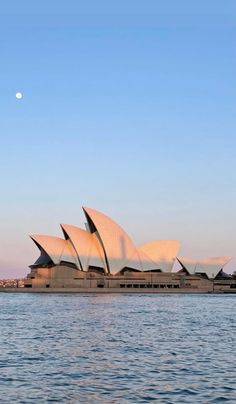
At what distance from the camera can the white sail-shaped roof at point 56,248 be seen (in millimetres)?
123938

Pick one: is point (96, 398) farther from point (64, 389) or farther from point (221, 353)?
point (221, 353)

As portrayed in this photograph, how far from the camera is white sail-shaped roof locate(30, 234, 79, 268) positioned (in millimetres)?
123938

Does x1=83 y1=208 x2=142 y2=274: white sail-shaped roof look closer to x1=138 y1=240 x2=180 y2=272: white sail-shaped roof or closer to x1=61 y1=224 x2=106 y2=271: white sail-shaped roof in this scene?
x1=61 y1=224 x2=106 y2=271: white sail-shaped roof

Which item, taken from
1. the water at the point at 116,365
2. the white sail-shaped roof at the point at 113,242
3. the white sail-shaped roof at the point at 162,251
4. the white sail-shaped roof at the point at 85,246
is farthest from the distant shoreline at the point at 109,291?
the water at the point at 116,365

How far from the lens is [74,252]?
12606 cm

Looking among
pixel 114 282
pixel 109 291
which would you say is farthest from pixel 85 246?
pixel 114 282

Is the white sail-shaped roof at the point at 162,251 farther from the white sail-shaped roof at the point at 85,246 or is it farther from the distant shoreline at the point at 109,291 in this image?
the white sail-shaped roof at the point at 85,246

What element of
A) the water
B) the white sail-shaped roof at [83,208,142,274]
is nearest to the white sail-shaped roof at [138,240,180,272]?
the white sail-shaped roof at [83,208,142,274]

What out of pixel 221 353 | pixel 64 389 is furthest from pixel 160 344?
pixel 64 389

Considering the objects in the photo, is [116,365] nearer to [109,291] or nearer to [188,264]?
[109,291]

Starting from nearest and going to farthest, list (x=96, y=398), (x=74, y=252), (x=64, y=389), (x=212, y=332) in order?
(x=96, y=398), (x=64, y=389), (x=212, y=332), (x=74, y=252)

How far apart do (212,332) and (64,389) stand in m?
19.3

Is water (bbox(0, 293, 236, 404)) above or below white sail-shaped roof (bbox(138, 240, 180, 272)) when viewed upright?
below

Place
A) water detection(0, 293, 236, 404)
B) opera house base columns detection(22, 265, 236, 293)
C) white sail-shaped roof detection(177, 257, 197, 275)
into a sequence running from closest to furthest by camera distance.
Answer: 1. water detection(0, 293, 236, 404)
2. opera house base columns detection(22, 265, 236, 293)
3. white sail-shaped roof detection(177, 257, 197, 275)
